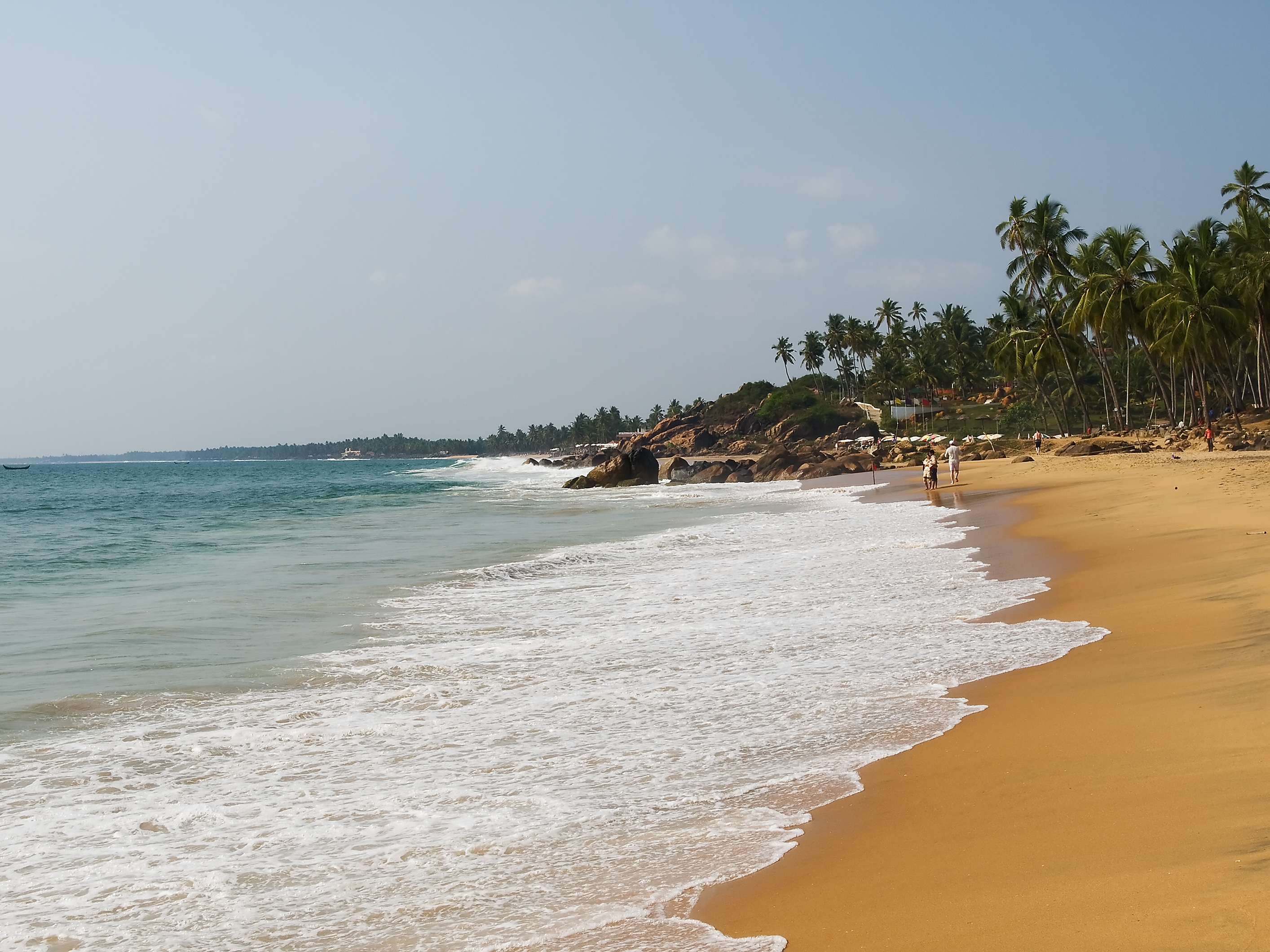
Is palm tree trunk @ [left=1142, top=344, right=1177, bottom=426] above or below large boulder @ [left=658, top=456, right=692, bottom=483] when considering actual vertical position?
above

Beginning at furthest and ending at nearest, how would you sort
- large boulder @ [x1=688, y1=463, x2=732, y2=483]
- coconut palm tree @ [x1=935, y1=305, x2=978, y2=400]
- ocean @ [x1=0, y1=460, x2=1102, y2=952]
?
coconut palm tree @ [x1=935, y1=305, x2=978, y2=400]
large boulder @ [x1=688, y1=463, x2=732, y2=483]
ocean @ [x1=0, y1=460, x2=1102, y2=952]

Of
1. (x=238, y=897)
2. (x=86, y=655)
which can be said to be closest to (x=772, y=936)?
(x=238, y=897)

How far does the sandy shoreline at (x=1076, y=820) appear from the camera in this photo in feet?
11.1

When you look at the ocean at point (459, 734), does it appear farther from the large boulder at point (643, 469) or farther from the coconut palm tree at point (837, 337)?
the coconut palm tree at point (837, 337)

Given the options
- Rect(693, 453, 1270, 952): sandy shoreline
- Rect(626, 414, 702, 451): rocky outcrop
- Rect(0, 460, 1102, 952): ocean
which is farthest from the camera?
Rect(626, 414, 702, 451): rocky outcrop

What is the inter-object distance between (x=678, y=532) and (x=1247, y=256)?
37782 mm

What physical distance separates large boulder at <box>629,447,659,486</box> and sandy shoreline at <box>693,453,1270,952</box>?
4967 centimetres

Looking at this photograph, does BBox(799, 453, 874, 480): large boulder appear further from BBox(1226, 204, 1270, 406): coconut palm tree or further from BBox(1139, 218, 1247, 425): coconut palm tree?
BBox(1226, 204, 1270, 406): coconut palm tree

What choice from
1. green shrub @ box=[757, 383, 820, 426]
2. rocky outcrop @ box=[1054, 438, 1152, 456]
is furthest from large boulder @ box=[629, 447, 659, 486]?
green shrub @ box=[757, 383, 820, 426]

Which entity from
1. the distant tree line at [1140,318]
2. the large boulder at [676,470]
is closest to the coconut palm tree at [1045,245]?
the distant tree line at [1140,318]

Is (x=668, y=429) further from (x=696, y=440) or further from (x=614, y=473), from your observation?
(x=614, y=473)

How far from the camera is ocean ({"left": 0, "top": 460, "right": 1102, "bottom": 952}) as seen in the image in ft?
13.9

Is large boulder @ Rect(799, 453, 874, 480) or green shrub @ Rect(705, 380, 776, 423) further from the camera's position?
green shrub @ Rect(705, 380, 776, 423)

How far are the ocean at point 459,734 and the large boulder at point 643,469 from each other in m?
41.2
